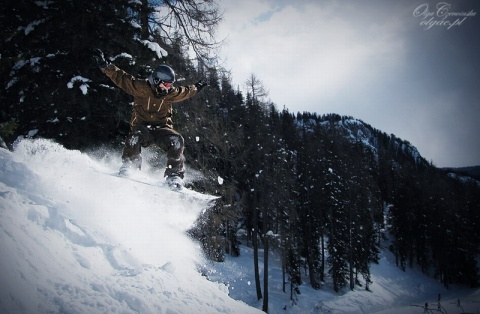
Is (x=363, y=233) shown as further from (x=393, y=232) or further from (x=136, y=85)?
(x=136, y=85)

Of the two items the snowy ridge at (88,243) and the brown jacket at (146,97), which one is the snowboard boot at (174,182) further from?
the brown jacket at (146,97)

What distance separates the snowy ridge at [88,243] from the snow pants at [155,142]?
55 cm

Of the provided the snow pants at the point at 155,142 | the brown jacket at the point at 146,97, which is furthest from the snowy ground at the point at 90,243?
the brown jacket at the point at 146,97

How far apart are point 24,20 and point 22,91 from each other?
5.29ft

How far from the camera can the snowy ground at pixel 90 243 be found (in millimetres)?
2100

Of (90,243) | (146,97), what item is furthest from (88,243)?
(146,97)

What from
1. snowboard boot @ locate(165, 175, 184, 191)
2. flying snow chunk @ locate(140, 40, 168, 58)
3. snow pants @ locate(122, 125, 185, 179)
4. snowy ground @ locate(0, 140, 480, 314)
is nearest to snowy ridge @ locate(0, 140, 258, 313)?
snowy ground @ locate(0, 140, 480, 314)

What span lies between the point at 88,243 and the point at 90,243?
0.02 metres

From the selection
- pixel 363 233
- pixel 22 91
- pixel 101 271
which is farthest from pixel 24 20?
pixel 363 233

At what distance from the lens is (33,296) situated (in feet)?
6.29

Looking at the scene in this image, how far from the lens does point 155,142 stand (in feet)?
17.0

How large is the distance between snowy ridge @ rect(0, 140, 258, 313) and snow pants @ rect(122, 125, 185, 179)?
550 millimetres

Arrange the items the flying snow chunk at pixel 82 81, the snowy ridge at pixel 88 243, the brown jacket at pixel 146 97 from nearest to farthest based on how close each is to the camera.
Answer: the snowy ridge at pixel 88 243 → the brown jacket at pixel 146 97 → the flying snow chunk at pixel 82 81

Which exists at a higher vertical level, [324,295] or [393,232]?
[393,232]
